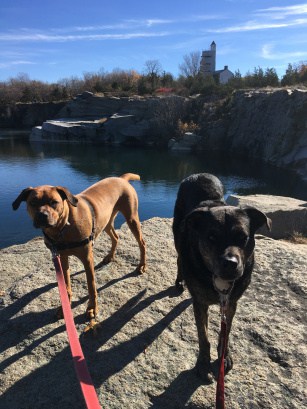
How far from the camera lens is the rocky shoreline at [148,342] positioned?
298cm

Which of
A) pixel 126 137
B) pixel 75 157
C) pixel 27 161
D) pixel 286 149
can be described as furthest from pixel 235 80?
pixel 27 161

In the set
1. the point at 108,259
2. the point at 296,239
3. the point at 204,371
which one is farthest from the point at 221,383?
the point at 296,239

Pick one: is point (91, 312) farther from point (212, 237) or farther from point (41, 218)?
point (212, 237)

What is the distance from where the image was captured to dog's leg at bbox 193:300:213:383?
10.2ft

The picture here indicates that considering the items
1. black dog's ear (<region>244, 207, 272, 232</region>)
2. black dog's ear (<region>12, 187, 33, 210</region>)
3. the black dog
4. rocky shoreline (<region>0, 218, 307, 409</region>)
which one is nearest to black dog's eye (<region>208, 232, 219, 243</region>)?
the black dog

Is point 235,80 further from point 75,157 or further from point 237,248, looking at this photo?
point 237,248

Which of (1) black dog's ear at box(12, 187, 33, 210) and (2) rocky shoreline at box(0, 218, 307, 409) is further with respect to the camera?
(1) black dog's ear at box(12, 187, 33, 210)

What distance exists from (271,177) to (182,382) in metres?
25.8

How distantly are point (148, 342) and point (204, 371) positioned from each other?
709 mm

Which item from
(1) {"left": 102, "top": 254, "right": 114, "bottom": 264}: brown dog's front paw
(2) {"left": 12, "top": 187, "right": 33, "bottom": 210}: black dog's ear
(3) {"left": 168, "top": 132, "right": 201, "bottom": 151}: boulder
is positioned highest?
(2) {"left": 12, "top": 187, "right": 33, "bottom": 210}: black dog's ear

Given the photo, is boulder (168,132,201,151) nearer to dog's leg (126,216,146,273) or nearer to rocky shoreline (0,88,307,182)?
rocky shoreline (0,88,307,182)

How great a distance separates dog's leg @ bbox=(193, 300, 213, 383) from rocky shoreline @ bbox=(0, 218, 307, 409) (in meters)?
0.09

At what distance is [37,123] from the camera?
66562 mm

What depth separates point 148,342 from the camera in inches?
142
